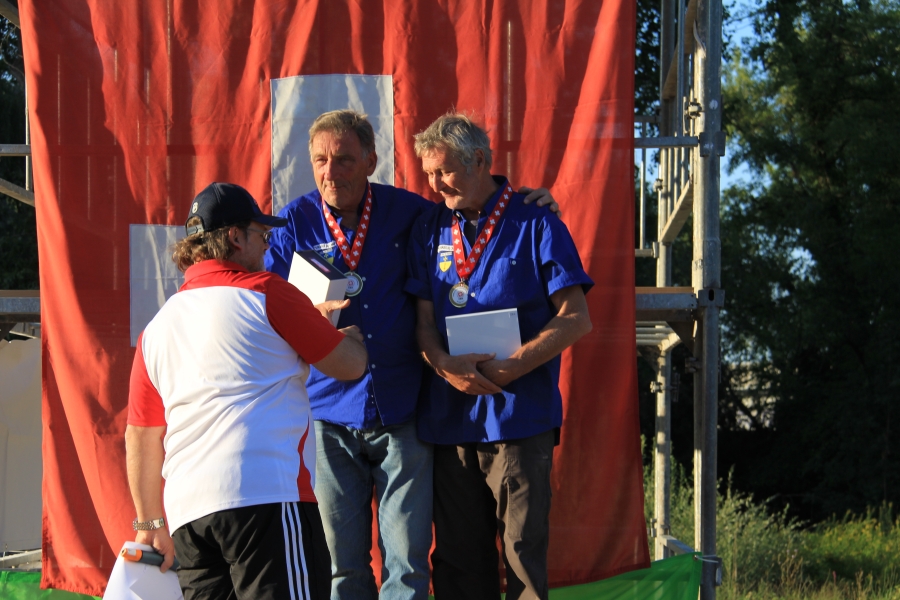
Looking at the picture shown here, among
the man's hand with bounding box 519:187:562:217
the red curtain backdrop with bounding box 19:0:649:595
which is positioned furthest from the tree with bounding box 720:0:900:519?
the man's hand with bounding box 519:187:562:217

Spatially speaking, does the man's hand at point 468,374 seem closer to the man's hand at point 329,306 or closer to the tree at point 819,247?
the man's hand at point 329,306

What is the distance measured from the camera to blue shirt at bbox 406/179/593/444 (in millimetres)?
3041

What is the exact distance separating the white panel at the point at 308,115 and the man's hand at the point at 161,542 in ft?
5.10

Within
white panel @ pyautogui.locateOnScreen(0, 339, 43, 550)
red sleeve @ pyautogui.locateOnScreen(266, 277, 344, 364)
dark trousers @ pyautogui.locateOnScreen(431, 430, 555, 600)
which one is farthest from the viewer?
white panel @ pyautogui.locateOnScreen(0, 339, 43, 550)

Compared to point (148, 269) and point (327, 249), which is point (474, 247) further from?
point (148, 269)

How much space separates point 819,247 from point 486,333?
44.4ft

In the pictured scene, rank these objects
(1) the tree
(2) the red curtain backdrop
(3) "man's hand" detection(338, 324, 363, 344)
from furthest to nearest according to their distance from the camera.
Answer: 1. (1) the tree
2. (2) the red curtain backdrop
3. (3) "man's hand" detection(338, 324, 363, 344)

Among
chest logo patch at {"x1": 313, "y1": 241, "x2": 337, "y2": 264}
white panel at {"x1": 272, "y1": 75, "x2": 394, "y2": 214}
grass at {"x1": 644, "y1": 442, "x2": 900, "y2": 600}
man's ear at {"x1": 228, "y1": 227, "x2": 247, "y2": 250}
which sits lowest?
grass at {"x1": 644, "y1": 442, "x2": 900, "y2": 600}

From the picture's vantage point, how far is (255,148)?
3855mm

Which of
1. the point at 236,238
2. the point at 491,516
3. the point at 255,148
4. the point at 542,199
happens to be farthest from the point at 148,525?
the point at 255,148

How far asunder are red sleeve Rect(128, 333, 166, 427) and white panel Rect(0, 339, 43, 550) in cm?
241

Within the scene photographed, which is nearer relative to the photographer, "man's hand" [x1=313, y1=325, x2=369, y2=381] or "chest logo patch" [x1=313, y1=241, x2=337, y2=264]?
"man's hand" [x1=313, y1=325, x2=369, y2=381]

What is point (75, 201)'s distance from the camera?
12.5 feet

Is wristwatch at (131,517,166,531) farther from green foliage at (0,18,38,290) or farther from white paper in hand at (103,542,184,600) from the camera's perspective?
green foliage at (0,18,38,290)
